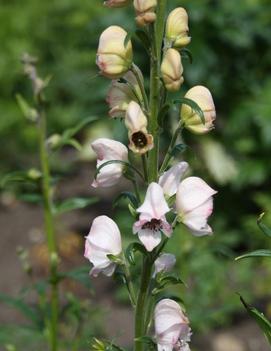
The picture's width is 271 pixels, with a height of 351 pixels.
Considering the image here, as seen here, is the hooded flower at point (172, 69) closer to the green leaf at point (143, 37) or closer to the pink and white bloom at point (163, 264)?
the green leaf at point (143, 37)

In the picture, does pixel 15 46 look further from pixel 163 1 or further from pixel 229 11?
pixel 163 1

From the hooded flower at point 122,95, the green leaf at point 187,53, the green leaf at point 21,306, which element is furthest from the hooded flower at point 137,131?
the green leaf at point 21,306

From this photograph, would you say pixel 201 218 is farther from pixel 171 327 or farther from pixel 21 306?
pixel 21 306

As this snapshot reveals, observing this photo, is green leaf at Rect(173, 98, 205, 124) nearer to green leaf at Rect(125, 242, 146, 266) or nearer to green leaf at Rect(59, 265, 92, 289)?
green leaf at Rect(125, 242, 146, 266)

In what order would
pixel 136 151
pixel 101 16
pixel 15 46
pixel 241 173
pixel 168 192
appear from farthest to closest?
pixel 15 46
pixel 101 16
pixel 241 173
pixel 168 192
pixel 136 151

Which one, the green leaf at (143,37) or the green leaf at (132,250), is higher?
the green leaf at (143,37)

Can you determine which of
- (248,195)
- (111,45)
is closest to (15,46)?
(248,195)

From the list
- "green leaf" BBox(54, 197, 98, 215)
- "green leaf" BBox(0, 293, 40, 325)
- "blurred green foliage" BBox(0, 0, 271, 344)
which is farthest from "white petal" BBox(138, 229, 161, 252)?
"blurred green foliage" BBox(0, 0, 271, 344)
